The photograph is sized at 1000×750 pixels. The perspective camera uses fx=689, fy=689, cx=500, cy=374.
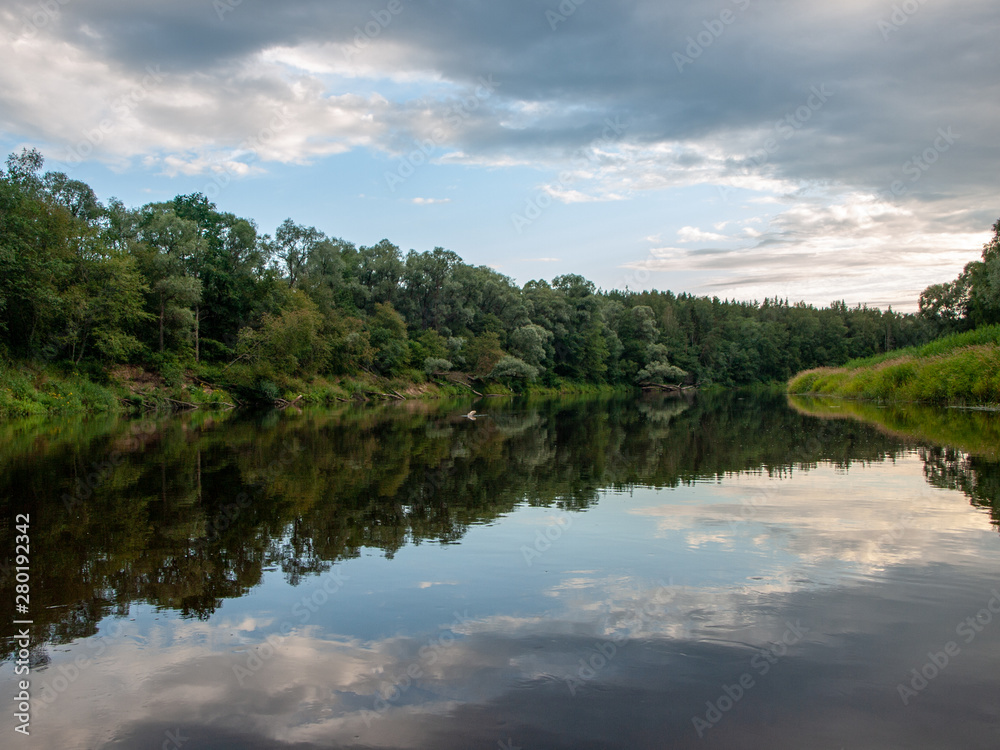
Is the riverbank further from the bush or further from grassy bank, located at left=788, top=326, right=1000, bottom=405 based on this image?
grassy bank, located at left=788, top=326, right=1000, bottom=405

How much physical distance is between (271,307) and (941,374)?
1900 inches

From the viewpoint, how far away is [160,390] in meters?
43.8

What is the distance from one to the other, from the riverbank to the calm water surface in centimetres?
2464

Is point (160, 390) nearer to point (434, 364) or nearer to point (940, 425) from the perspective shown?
point (434, 364)

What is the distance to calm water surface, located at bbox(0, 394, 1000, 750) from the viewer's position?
4438 millimetres

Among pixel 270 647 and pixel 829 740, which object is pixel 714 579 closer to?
pixel 829 740

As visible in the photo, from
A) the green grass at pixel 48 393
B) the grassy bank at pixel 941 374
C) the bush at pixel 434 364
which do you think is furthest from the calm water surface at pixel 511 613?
the bush at pixel 434 364

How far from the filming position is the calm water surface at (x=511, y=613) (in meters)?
4.44

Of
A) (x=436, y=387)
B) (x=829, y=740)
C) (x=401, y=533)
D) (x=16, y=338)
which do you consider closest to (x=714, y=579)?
(x=829, y=740)

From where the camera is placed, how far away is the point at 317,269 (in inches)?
2675

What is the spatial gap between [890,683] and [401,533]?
6271 mm

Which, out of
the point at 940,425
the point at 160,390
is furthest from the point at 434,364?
the point at 940,425

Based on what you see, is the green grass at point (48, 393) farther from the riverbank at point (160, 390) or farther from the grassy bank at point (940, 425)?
the grassy bank at point (940, 425)

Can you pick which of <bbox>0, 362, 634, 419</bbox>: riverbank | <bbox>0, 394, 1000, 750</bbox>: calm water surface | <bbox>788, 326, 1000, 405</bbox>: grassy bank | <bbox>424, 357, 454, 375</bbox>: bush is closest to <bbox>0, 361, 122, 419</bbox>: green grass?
<bbox>0, 362, 634, 419</bbox>: riverbank
